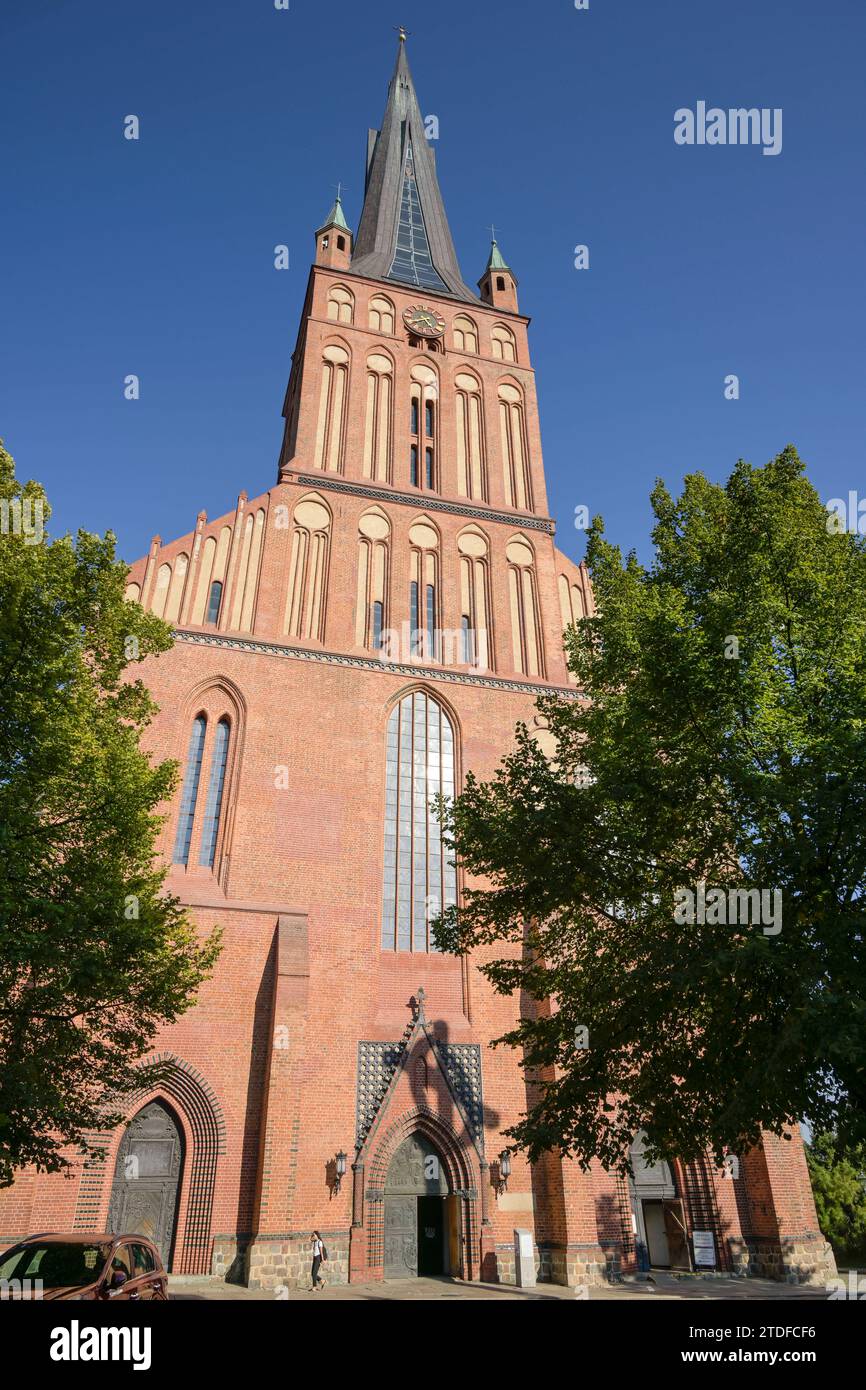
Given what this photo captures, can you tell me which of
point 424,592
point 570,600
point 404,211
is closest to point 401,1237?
point 424,592

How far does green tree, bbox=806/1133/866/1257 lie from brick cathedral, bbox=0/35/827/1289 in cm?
972

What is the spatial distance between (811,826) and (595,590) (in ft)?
18.2

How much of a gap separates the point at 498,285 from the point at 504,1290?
32011mm

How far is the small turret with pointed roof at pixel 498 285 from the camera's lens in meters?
32.3

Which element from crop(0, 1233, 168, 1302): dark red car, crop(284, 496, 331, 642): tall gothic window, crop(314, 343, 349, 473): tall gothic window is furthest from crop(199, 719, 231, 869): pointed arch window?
crop(0, 1233, 168, 1302): dark red car

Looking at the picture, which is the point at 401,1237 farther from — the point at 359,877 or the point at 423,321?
the point at 423,321

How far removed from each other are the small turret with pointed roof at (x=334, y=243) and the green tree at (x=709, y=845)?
23.3m

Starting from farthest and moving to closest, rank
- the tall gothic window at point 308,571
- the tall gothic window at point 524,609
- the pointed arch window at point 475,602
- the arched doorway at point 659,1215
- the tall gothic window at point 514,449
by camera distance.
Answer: the tall gothic window at point 514,449 → the tall gothic window at point 524,609 → the pointed arch window at point 475,602 → the tall gothic window at point 308,571 → the arched doorway at point 659,1215

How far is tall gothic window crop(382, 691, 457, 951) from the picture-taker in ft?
64.0

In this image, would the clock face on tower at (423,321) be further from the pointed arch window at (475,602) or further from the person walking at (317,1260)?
the person walking at (317,1260)

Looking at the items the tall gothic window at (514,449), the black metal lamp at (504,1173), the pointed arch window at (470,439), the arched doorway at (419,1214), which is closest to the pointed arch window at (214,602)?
the pointed arch window at (470,439)

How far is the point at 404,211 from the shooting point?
120ft
